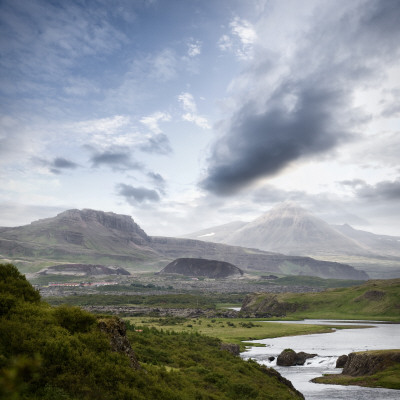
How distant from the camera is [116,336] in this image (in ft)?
78.2

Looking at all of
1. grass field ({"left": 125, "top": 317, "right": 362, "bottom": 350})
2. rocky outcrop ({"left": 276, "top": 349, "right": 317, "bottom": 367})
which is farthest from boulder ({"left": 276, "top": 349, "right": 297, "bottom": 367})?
grass field ({"left": 125, "top": 317, "right": 362, "bottom": 350})

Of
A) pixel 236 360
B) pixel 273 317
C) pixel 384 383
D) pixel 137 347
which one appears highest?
pixel 137 347

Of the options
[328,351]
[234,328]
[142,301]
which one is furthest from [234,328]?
[142,301]

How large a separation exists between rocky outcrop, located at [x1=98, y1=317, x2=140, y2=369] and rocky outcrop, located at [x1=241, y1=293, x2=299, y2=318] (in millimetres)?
137961

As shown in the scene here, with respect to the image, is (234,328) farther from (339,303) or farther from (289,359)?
(339,303)

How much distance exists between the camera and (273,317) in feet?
484

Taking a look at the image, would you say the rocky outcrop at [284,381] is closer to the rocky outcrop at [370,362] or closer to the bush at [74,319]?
the rocky outcrop at [370,362]

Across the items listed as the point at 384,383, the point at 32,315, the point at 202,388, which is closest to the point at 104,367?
the point at 32,315

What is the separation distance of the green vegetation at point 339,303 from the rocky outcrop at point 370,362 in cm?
8553

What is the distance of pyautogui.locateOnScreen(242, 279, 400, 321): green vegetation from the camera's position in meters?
141

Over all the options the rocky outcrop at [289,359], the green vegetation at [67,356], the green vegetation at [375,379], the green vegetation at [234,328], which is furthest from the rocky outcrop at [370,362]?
the green vegetation at [234,328]

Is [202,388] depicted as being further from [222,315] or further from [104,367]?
[222,315]

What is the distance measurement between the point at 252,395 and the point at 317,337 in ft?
233

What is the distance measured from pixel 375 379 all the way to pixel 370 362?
588 centimetres
